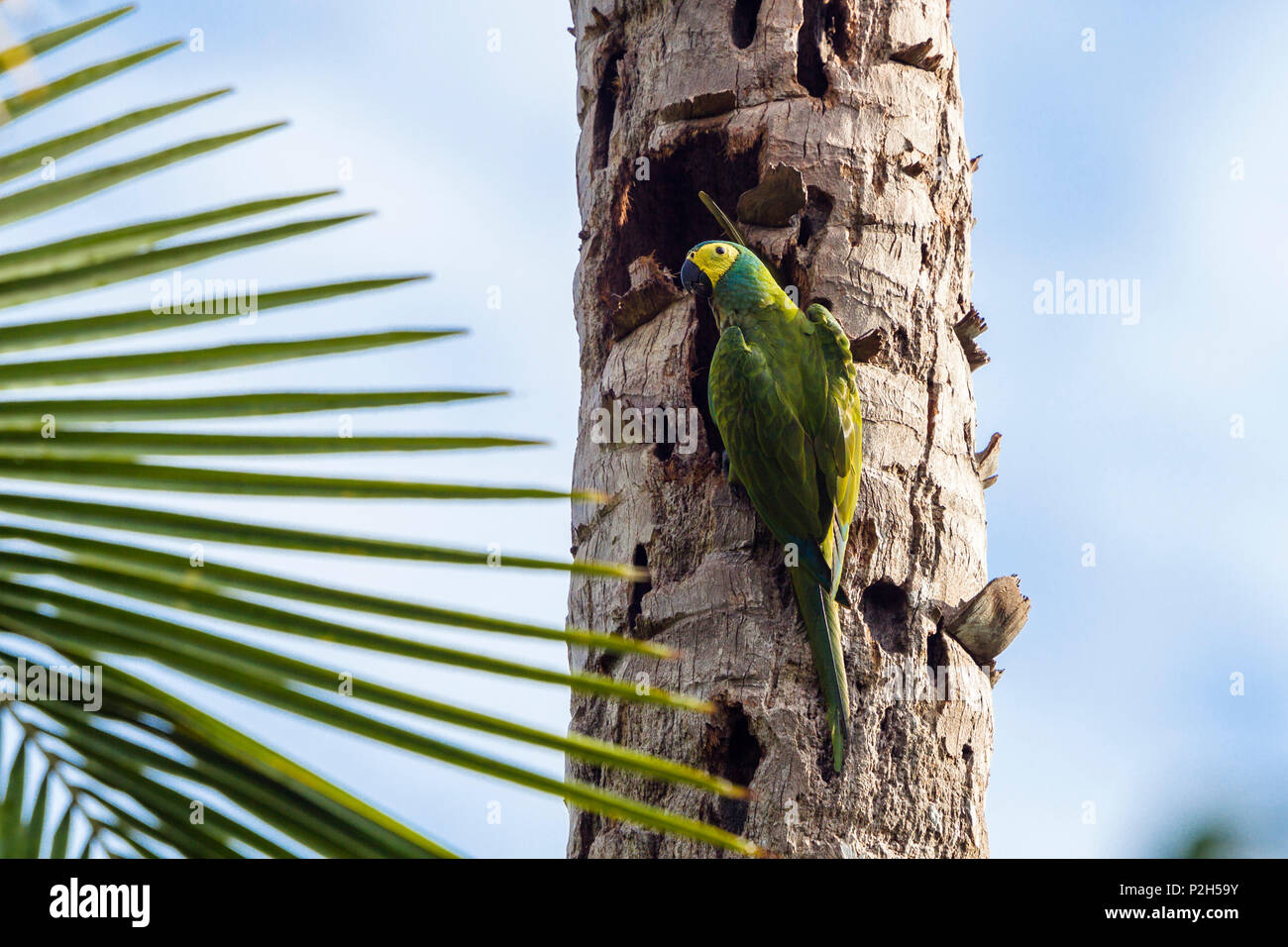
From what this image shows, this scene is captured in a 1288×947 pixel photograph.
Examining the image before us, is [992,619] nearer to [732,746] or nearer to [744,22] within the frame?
[732,746]

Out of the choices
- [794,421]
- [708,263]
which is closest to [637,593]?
[794,421]

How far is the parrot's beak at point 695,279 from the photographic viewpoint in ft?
10.5

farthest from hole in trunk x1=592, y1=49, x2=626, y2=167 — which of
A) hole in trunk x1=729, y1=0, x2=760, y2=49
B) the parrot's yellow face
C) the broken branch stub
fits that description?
the broken branch stub

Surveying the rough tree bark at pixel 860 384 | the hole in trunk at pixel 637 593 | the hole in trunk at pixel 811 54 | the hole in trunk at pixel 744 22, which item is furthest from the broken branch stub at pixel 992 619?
the hole in trunk at pixel 744 22

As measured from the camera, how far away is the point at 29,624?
88 centimetres

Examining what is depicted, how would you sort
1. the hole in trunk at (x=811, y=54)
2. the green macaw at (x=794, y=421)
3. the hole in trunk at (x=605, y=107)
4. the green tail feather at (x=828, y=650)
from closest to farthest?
the green tail feather at (x=828, y=650) < the green macaw at (x=794, y=421) < the hole in trunk at (x=811, y=54) < the hole in trunk at (x=605, y=107)

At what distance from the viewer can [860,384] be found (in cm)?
303

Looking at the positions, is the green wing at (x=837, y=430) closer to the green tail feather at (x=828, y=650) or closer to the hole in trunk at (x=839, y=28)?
the green tail feather at (x=828, y=650)

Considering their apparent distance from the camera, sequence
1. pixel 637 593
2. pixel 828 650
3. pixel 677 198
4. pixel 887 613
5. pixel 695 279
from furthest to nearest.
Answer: pixel 677 198 < pixel 695 279 < pixel 637 593 < pixel 887 613 < pixel 828 650

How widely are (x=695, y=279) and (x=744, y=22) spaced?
0.77 meters

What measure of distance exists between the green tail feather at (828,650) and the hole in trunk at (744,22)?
1531 millimetres
